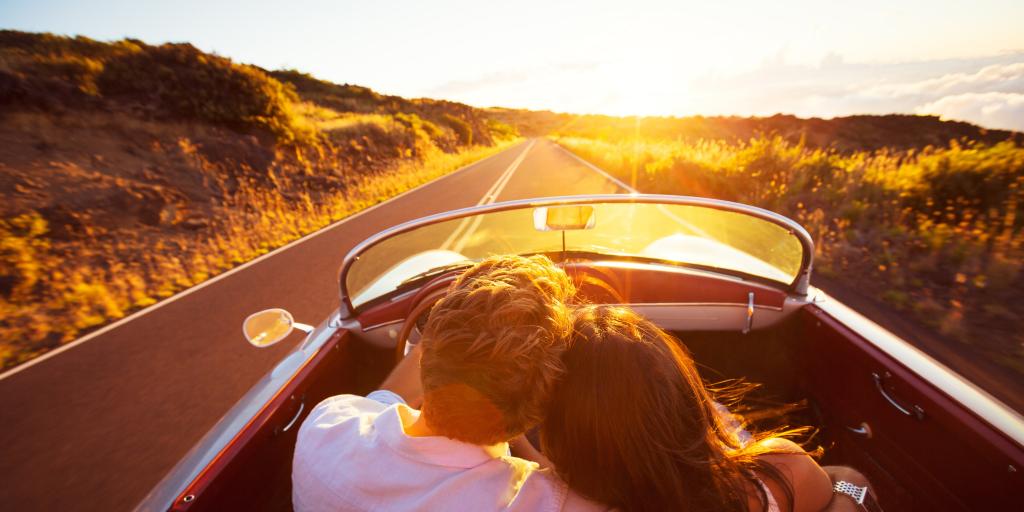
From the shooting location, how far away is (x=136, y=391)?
12.9ft

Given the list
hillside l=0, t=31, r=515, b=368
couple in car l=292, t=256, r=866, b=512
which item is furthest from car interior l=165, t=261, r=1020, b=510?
hillside l=0, t=31, r=515, b=368

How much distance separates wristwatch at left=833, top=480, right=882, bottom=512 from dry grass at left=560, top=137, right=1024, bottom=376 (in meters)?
3.58

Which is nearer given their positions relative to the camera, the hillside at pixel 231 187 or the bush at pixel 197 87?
the hillside at pixel 231 187

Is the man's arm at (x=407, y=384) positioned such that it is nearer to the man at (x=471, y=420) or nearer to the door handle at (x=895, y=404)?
the man at (x=471, y=420)

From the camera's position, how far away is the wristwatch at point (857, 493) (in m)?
1.32

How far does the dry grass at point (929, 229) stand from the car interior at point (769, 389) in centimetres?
286

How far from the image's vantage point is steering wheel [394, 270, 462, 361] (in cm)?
207

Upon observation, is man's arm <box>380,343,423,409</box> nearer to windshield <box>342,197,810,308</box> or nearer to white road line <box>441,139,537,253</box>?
windshield <box>342,197,810,308</box>

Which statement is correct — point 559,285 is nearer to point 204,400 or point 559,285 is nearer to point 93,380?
point 204,400

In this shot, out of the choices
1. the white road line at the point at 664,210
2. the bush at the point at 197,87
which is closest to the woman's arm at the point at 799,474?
the white road line at the point at 664,210

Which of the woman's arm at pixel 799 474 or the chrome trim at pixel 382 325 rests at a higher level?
the woman's arm at pixel 799 474

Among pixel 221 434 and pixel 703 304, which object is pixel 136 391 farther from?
pixel 703 304

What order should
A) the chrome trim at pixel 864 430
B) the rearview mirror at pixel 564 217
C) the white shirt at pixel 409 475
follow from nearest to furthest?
the white shirt at pixel 409 475, the chrome trim at pixel 864 430, the rearview mirror at pixel 564 217

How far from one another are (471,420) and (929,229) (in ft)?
25.9
